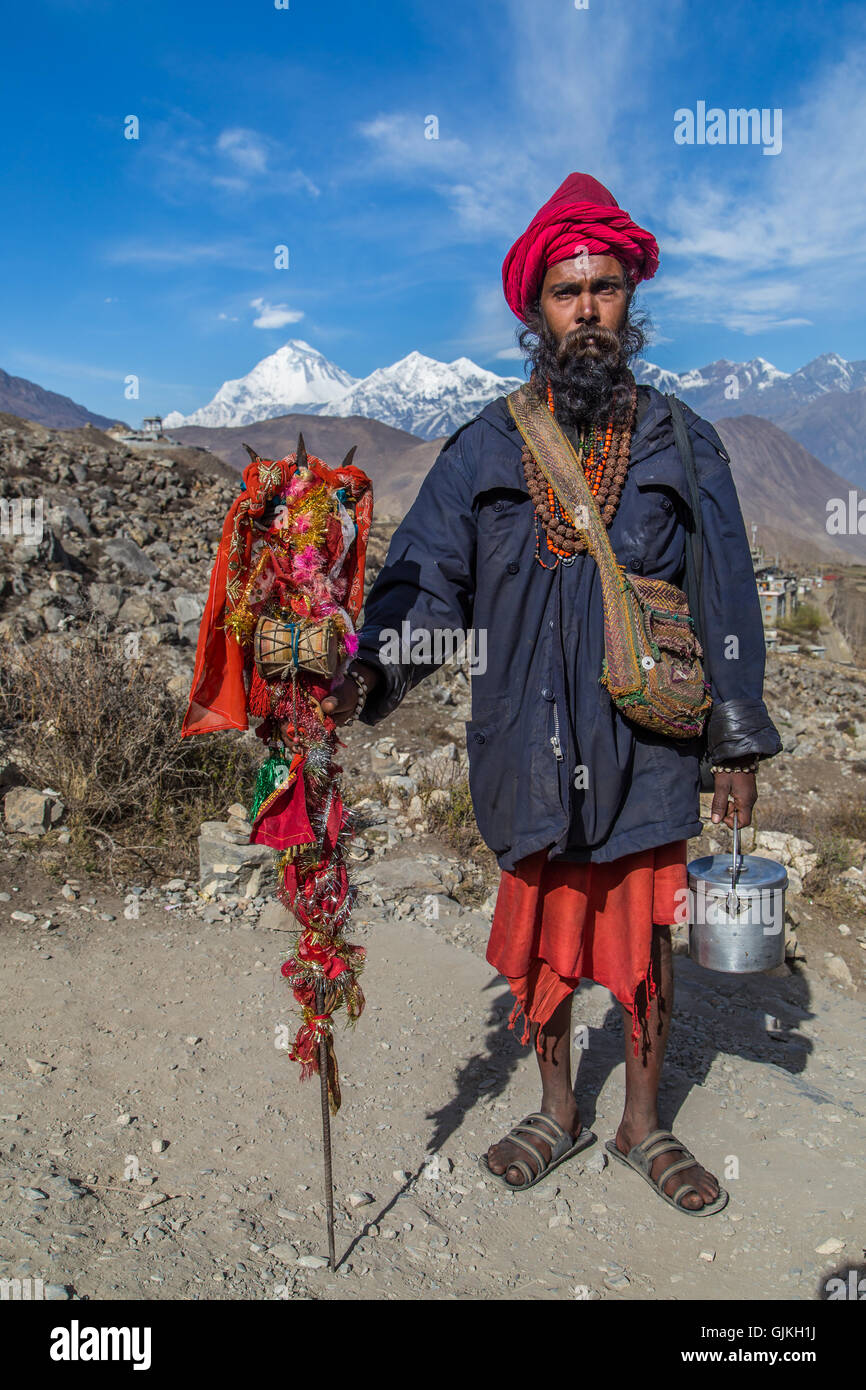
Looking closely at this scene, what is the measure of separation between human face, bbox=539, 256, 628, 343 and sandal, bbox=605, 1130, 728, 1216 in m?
2.18

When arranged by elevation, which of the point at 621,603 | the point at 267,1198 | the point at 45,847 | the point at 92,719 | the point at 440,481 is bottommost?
the point at 267,1198

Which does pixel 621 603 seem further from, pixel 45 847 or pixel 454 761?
pixel 454 761

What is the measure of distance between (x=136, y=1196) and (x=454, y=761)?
4134 millimetres

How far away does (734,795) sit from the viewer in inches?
93.7

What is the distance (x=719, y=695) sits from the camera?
2.36 metres

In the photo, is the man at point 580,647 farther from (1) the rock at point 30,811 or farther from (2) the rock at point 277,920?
(1) the rock at point 30,811

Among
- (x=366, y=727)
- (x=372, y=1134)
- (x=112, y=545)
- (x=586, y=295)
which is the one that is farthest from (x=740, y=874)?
(x=112, y=545)

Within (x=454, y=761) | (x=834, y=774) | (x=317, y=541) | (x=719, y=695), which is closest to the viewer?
(x=317, y=541)

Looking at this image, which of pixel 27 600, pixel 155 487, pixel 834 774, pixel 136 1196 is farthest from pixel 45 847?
pixel 155 487

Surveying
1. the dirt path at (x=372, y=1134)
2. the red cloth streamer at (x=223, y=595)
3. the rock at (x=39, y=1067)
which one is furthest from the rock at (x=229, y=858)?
the red cloth streamer at (x=223, y=595)

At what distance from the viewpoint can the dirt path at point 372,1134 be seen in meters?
2.15

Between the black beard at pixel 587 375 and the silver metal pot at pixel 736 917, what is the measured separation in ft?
4.18

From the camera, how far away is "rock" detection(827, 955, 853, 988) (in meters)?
4.99

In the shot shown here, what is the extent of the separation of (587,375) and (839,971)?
4.01 metres
